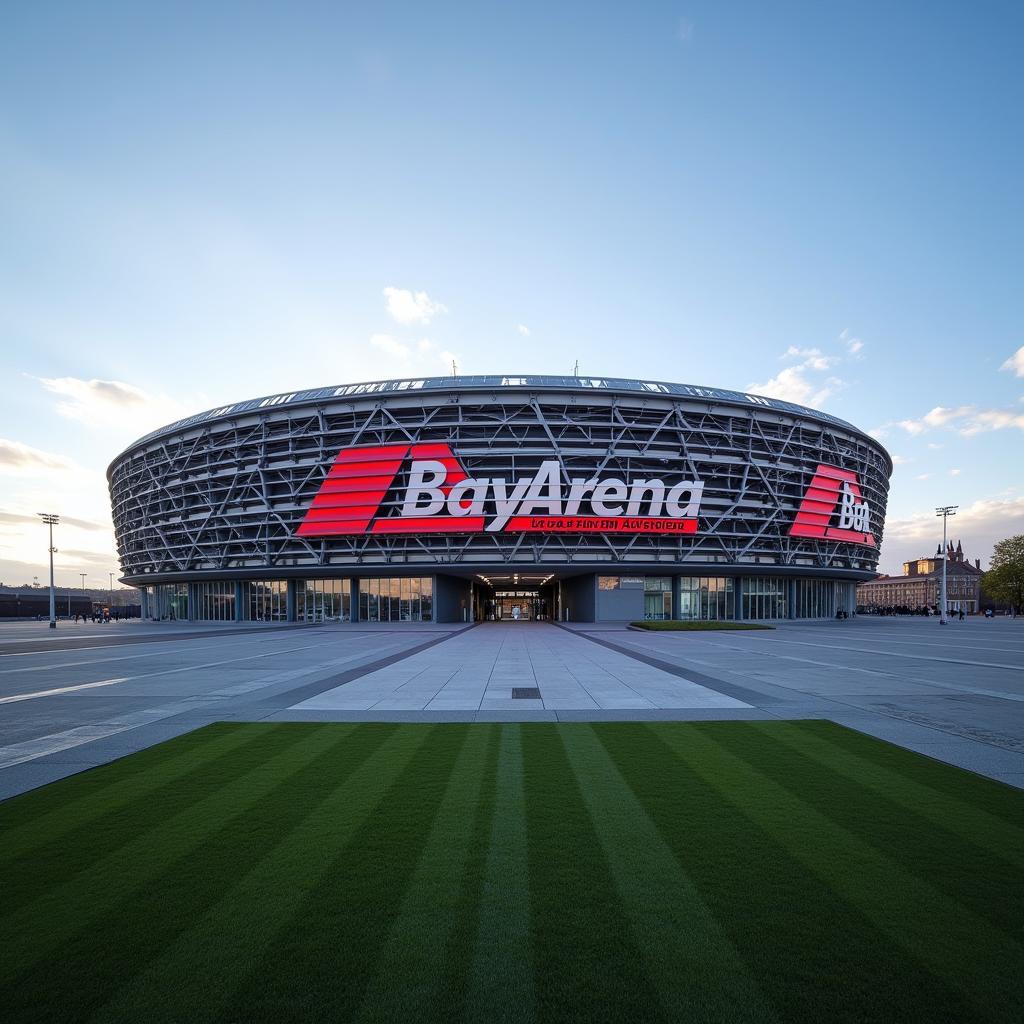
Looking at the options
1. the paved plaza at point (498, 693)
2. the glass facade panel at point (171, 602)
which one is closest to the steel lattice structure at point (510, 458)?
the glass facade panel at point (171, 602)

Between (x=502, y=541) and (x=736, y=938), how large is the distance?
4810 cm

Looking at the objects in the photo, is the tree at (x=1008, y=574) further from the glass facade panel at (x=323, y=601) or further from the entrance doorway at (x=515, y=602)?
the glass facade panel at (x=323, y=601)

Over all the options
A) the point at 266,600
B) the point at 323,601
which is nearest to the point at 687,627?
the point at 323,601

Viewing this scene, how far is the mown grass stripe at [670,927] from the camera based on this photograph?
11.7 ft

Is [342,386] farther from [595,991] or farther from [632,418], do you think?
[595,991]

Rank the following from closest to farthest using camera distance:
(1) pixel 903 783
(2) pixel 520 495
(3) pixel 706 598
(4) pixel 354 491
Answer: (1) pixel 903 783 < (2) pixel 520 495 < (4) pixel 354 491 < (3) pixel 706 598

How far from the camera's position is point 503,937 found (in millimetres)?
4203

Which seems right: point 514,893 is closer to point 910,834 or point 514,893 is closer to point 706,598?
point 910,834

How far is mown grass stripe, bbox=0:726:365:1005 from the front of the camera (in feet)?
13.0

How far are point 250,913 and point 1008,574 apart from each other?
423 feet

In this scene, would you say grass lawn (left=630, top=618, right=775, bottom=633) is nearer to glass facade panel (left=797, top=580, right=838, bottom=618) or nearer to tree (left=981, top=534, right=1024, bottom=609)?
glass facade panel (left=797, top=580, right=838, bottom=618)

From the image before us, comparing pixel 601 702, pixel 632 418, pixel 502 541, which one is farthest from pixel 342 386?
pixel 601 702

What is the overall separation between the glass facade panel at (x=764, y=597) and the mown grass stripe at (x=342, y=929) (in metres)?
59.5

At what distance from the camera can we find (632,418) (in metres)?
52.6
